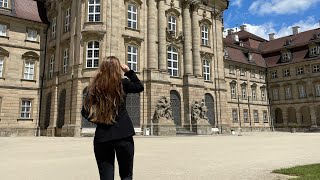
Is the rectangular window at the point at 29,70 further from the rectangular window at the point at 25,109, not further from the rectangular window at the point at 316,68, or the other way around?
the rectangular window at the point at 316,68

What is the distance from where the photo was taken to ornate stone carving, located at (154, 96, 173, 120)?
30578 millimetres

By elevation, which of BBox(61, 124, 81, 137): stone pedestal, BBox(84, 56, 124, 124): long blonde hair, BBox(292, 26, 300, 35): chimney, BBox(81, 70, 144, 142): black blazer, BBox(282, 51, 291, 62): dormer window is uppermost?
BBox(292, 26, 300, 35): chimney

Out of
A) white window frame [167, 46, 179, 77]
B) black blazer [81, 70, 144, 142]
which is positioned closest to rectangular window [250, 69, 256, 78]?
white window frame [167, 46, 179, 77]

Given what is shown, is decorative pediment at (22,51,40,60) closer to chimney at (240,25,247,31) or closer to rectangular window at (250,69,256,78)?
rectangular window at (250,69,256,78)

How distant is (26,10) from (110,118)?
3776cm

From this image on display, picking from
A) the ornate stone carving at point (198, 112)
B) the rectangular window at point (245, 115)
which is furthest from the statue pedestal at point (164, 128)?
the rectangular window at point (245, 115)

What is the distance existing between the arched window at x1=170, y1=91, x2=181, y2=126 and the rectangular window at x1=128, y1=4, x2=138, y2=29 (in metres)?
8.37

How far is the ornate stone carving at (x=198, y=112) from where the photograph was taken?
33.8 m

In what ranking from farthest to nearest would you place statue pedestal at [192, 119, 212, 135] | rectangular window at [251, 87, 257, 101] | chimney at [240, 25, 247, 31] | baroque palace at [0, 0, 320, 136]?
chimney at [240, 25, 247, 31] → rectangular window at [251, 87, 257, 101] → statue pedestal at [192, 119, 212, 135] → baroque palace at [0, 0, 320, 136]

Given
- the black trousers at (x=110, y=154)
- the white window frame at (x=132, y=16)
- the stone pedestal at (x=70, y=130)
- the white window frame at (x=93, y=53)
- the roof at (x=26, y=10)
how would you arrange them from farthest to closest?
1. the roof at (x=26, y=10)
2. the white window frame at (x=132, y=16)
3. the white window frame at (x=93, y=53)
4. the stone pedestal at (x=70, y=130)
5. the black trousers at (x=110, y=154)

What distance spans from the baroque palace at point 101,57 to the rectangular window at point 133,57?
102 mm

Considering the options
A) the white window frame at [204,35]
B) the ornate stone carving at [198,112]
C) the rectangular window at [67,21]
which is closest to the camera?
the rectangular window at [67,21]

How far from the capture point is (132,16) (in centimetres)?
3244

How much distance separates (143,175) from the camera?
25.3 ft
